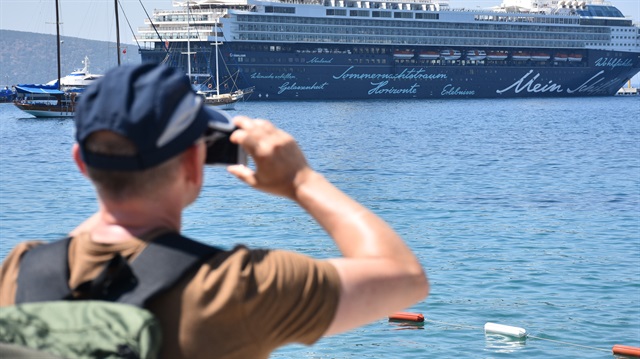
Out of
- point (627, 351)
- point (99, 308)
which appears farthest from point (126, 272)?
point (627, 351)

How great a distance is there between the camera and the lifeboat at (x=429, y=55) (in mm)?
91000

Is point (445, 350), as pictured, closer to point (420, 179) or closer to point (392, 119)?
point (420, 179)

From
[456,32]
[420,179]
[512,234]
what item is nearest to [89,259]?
[512,234]

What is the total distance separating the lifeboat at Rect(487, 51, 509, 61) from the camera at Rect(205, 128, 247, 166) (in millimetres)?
93021

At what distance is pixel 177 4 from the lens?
86.9m

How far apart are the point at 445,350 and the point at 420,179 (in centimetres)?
1698

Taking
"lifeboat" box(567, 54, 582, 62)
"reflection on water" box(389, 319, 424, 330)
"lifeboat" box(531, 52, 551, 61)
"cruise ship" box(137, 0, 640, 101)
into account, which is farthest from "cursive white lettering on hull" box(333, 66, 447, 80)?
"reflection on water" box(389, 319, 424, 330)

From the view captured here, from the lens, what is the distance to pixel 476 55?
9288cm

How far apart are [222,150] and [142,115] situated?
223 millimetres

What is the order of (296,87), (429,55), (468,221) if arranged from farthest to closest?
(429,55), (296,87), (468,221)

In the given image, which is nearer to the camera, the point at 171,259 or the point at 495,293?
the point at 171,259

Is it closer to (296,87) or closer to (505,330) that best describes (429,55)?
(296,87)

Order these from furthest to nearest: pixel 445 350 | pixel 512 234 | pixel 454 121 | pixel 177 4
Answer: pixel 177 4 < pixel 454 121 < pixel 512 234 < pixel 445 350

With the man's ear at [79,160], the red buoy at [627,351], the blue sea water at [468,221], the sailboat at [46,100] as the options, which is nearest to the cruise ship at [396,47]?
the sailboat at [46,100]
